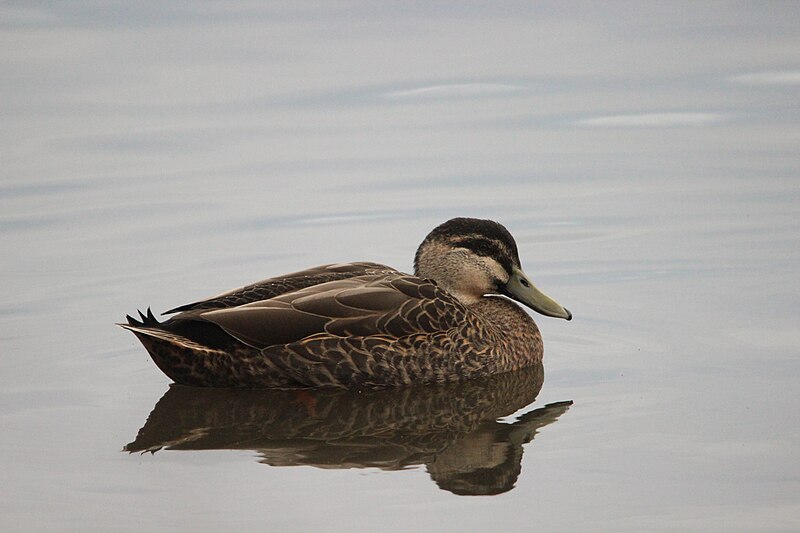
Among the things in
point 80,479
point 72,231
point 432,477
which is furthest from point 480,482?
point 72,231

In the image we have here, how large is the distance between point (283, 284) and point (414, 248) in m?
2.62

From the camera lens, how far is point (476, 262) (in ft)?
34.6

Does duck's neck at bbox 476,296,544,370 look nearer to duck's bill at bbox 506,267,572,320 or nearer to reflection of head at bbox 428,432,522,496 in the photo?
duck's bill at bbox 506,267,572,320

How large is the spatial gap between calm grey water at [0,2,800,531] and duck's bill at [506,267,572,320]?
0.96ft

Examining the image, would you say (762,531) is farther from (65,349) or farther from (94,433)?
(65,349)

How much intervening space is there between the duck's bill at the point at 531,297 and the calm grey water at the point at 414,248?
29cm

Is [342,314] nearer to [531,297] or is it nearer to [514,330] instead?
[514,330]

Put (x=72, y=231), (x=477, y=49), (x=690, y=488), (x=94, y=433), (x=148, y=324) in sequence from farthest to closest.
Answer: (x=477, y=49) → (x=72, y=231) → (x=148, y=324) → (x=94, y=433) → (x=690, y=488)

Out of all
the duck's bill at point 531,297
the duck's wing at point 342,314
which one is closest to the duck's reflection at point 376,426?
the duck's wing at point 342,314

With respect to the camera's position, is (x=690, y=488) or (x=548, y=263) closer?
(x=690, y=488)

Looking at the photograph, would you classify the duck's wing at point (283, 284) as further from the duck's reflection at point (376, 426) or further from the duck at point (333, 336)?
the duck's reflection at point (376, 426)

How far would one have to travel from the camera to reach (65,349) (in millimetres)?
10430

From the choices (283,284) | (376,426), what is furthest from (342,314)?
(376,426)

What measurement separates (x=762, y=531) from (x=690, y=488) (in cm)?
60
